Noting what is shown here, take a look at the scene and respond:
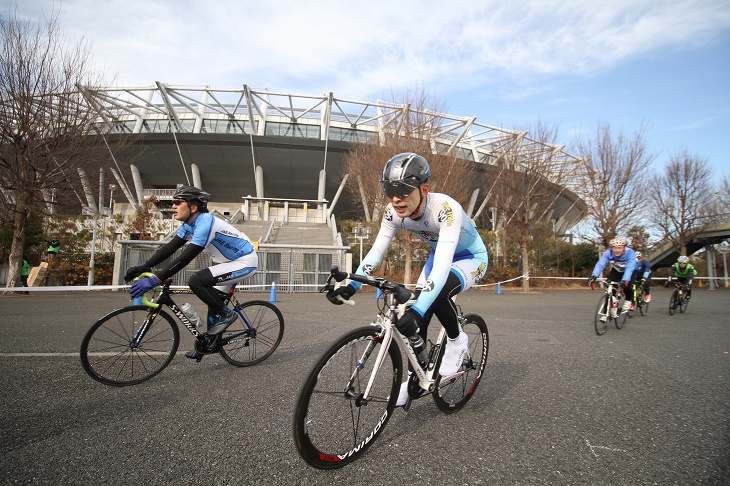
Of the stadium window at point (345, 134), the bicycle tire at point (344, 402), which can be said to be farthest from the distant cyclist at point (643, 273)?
the stadium window at point (345, 134)

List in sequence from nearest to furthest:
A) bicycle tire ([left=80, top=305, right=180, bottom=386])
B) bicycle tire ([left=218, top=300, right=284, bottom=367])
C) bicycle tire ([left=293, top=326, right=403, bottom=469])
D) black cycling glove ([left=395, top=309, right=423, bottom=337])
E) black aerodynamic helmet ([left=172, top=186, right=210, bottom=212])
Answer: bicycle tire ([left=293, top=326, right=403, bottom=469]) → black cycling glove ([left=395, top=309, right=423, bottom=337]) → bicycle tire ([left=80, top=305, right=180, bottom=386]) → black aerodynamic helmet ([left=172, top=186, right=210, bottom=212]) → bicycle tire ([left=218, top=300, right=284, bottom=367])

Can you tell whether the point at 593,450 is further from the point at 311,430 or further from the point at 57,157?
the point at 57,157

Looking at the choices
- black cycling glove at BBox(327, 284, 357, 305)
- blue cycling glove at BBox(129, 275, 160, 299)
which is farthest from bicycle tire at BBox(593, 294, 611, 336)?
blue cycling glove at BBox(129, 275, 160, 299)

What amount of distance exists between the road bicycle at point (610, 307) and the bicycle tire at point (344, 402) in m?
6.21

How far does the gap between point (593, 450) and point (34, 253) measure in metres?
25.5

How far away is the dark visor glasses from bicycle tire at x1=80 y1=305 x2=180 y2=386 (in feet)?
8.75

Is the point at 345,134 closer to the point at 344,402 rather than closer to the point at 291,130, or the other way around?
the point at 291,130

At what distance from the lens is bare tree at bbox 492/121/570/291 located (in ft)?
71.3

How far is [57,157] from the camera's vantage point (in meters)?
14.8

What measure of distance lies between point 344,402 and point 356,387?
0.36ft

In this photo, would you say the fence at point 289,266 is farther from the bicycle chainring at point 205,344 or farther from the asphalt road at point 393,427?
the bicycle chainring at point 205,344

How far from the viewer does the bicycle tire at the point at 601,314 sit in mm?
7163

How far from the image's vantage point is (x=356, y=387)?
2279 millimetres

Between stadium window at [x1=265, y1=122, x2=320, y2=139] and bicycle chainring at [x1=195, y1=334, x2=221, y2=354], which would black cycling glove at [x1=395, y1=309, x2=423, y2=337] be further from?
stadium window at [x1=265, y1=122, x2=320, y2=139]
